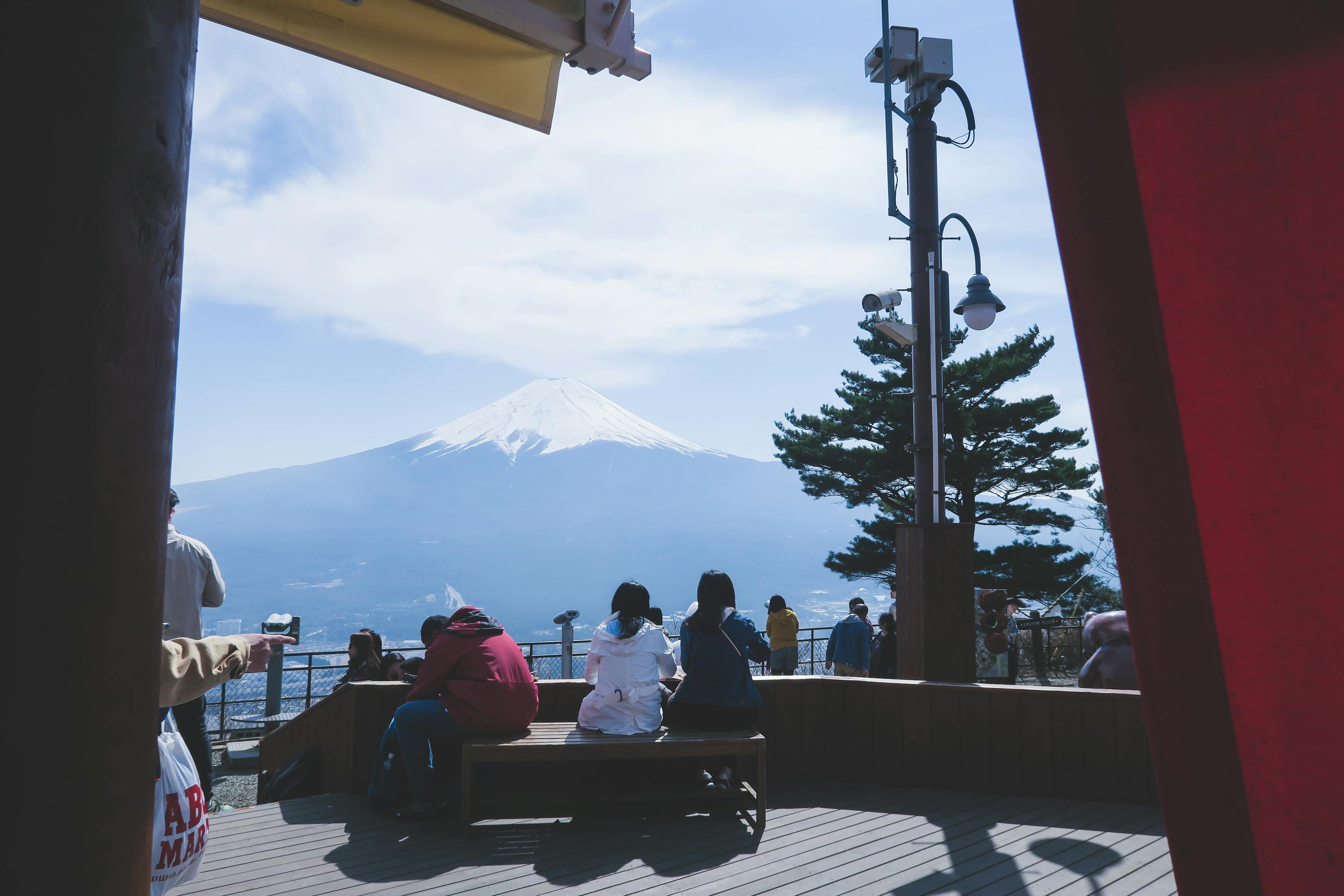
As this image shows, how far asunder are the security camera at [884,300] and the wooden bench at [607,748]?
3.56m

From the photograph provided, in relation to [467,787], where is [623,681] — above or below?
above

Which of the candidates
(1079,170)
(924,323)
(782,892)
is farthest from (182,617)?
(924,323)

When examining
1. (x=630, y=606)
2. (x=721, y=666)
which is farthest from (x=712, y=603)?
(x=630, y=606)

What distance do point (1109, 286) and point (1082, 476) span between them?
81.6 ft

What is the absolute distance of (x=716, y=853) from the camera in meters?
3.94

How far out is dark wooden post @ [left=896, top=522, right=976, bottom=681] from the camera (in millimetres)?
5633

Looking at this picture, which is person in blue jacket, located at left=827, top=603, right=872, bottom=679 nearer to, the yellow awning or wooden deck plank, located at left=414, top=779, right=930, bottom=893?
wooden deck plank, located at left=414, top=779, right=930, bottom=893

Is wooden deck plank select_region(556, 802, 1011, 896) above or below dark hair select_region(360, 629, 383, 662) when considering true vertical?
below

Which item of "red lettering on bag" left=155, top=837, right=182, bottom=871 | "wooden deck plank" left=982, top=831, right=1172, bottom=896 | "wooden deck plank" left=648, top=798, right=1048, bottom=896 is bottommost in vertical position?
"wooden deck plank" left=982, top=831, right=1172, bottom=896

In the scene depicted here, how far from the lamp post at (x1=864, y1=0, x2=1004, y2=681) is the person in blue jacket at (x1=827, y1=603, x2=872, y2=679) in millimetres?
3720

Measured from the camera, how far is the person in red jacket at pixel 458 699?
430cm

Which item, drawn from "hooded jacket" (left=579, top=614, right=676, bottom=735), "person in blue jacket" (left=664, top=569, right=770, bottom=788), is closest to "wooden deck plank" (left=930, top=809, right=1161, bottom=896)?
"person in blue jacket" (left=664, top=569, right=770, bottom=788)

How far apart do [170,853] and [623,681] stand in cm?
270

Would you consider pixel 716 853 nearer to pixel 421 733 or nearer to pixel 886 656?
pixel 421 733
